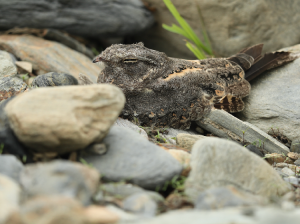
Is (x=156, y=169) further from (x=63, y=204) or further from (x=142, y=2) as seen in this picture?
(x=142, y=2)

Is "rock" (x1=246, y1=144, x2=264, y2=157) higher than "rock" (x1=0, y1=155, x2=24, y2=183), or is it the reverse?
"rock" (x1=0, y1=155, x2=24, y2=183)

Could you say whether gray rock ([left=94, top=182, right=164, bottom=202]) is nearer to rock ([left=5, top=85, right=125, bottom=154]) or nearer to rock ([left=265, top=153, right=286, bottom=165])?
rock ([left=5, top=85, right=125, bottom=154])

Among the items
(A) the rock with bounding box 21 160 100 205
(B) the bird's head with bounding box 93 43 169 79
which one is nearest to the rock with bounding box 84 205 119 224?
(A) the rock with bounding box 21 160 100 205

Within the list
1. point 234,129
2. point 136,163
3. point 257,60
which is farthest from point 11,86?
point 257,60

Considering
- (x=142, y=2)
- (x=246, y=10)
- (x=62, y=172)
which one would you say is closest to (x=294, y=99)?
(x=246, y=10)

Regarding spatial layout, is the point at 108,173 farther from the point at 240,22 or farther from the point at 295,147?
the point at 240,22

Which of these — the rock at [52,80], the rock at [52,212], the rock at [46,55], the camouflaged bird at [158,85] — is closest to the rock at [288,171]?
the camouflaged bird at [158,85]

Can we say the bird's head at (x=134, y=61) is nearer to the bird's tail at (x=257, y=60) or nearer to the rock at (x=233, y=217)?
the bird's tail at (x=257, y=60)
